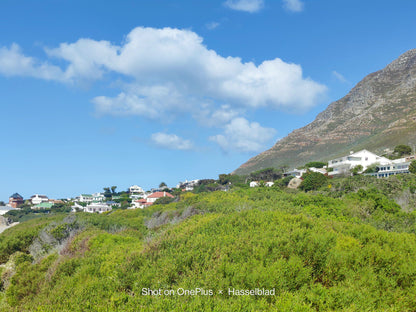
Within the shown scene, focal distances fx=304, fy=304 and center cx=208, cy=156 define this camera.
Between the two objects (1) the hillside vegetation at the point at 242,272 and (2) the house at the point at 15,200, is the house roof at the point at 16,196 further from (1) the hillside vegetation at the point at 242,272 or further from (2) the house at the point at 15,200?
(1) the hillside vegetation at the point at 242,272

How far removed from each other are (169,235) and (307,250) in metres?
4.77

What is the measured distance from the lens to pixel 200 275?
659cm

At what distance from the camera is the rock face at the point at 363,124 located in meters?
93.4


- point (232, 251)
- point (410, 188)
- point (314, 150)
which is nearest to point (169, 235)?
point (232, 251)

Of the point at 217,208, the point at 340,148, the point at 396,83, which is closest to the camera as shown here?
the point at 217,208

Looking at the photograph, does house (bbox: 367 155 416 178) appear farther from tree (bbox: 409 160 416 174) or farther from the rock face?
the rock face

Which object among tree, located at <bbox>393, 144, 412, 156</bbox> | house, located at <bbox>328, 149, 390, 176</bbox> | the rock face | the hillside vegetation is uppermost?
the rock face

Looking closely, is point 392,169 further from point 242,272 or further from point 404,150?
point 242,272

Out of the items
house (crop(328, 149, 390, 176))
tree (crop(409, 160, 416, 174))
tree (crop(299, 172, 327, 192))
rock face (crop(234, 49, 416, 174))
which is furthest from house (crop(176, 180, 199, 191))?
tree (crop(409, 160, 416, 174))

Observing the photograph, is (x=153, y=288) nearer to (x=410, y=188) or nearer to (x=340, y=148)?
(x=410, y=188)

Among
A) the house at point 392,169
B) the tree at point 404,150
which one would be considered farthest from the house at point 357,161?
the tree at point 404,150

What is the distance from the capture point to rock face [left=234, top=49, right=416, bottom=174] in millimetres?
93375

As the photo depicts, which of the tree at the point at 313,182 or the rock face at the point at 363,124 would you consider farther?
the rock face at the point at 363,124

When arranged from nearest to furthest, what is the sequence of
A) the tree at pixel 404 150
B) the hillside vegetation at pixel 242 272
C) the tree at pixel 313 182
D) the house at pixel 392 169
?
the hillside vegetation at pixel 242 272, the tree at pixel 313 182, the house at pixel 392 169, the tree at pixel 404 150
